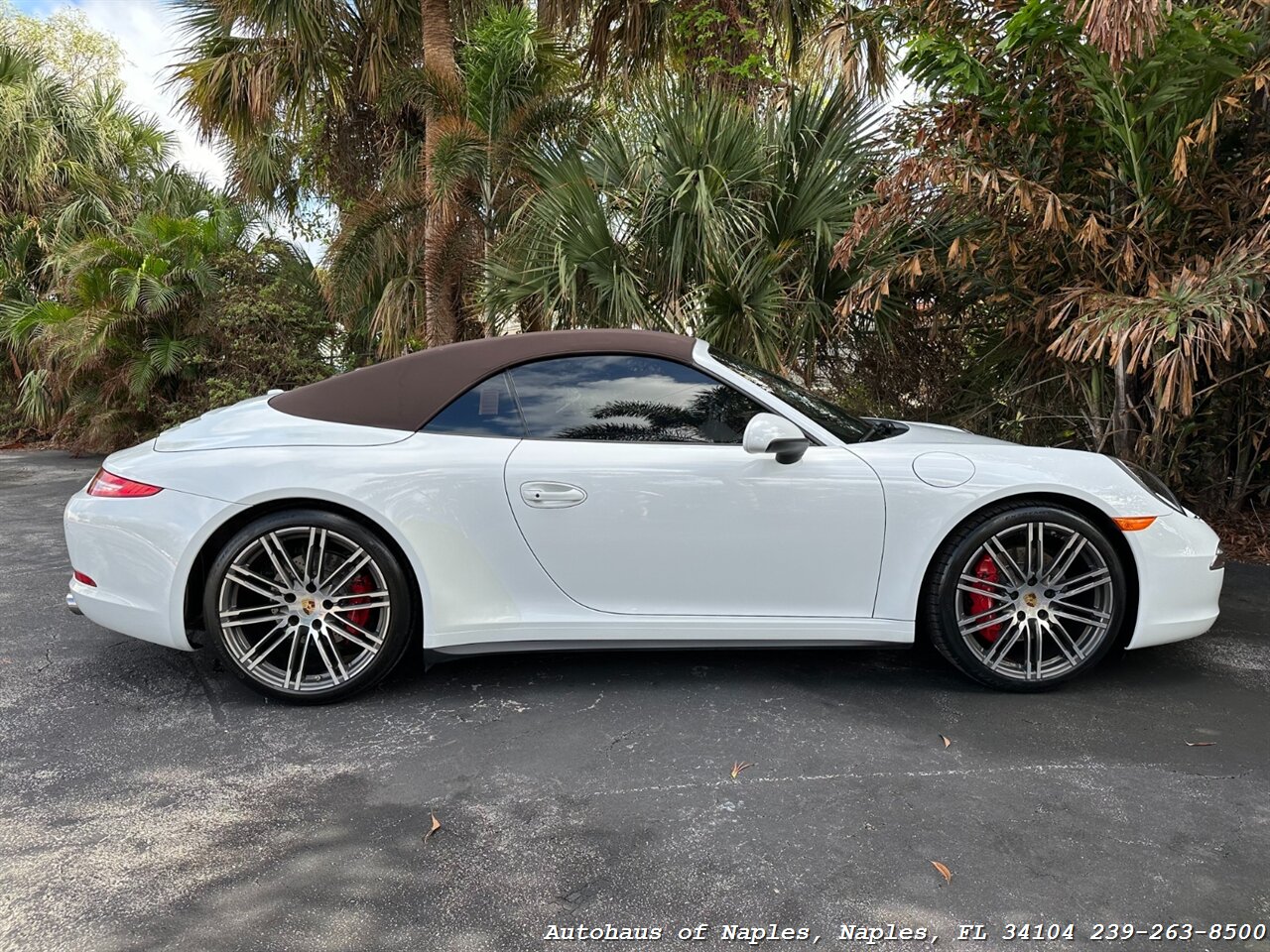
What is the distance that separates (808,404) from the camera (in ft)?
11.4

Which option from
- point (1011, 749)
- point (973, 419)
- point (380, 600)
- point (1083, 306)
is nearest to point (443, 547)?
point (380, 600)

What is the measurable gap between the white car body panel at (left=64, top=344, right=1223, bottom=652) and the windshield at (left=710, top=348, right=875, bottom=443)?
16 centimetres

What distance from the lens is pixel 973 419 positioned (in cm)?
672

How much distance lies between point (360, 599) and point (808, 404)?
6.06ft

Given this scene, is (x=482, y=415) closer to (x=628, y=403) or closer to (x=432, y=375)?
(x=432, y=375)

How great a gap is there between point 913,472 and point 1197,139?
284 cm

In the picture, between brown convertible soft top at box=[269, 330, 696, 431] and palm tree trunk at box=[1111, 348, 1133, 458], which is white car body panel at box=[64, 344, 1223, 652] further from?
palm tree trunk at box=[1111, 348, 1133, 458]

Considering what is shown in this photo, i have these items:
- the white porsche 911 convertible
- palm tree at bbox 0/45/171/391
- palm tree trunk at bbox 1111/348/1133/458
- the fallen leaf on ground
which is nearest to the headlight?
the white porsche 911 convertible

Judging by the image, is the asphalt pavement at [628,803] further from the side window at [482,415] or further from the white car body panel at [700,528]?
the side window at [482,415]

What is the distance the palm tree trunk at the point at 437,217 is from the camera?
30.2ft

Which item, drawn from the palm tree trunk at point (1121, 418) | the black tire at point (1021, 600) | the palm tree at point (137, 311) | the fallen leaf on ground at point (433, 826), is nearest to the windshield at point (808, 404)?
the black tire at point (1021, 600)

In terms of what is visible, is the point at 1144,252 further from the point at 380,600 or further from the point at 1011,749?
the point at 380,600

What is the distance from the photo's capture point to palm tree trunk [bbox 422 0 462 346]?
362 inches

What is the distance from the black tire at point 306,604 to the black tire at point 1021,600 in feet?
6.46
